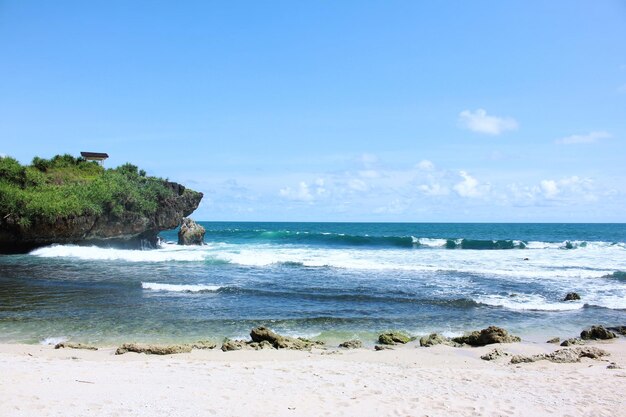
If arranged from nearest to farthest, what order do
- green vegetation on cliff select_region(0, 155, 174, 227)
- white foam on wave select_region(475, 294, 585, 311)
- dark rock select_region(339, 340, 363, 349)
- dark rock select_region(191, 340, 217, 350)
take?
dark rock select_region(191, 340, 217, 350) → dark rock select_region(339, 340, 363, 349) → white foam on wave select_region(475, 294, 585, 311) → green vegetation on cliff select_region(0, 155, 174, 227)

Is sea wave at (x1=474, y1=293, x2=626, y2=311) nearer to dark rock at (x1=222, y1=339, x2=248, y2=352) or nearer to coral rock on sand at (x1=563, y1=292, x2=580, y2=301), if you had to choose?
coral rock on sand at (x1=563, y1=292, x2=580, y2=301)

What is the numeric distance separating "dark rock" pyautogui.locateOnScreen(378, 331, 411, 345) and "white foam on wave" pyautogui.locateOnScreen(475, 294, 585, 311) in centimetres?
645

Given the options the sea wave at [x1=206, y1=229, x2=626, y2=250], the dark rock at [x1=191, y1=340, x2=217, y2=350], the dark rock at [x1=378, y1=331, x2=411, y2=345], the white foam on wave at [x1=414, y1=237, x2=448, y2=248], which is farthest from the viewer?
the white foam on wave at [x1=414, y1=237, x2=448, y2=248]

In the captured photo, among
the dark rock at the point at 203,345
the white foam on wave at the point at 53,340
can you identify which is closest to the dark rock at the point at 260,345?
Answer: the dark rock at the point at 203,345

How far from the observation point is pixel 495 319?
1508cm

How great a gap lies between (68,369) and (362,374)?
5.36 metres

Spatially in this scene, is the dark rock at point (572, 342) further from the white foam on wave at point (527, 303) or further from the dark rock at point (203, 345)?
the dark rock at point (203, 345)

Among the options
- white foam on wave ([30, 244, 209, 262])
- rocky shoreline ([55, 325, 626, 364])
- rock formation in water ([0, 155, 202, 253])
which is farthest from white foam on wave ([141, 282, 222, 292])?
rock formation in water ([0, 155, 202, 253])

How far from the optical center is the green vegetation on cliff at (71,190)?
30.5 meters

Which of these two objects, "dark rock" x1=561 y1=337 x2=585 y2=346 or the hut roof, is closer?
"dark rock" x1=561 y1=337 x2=585 y2=346

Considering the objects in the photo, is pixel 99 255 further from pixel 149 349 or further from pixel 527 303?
pixel 527 303

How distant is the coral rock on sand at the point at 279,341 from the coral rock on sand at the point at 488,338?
3.82m

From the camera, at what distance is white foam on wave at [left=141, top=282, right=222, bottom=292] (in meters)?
19.2

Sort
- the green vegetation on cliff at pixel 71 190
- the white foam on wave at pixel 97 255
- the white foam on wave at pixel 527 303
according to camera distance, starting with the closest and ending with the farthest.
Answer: the white foam on wave at pixel 527 303
the green vegetation on cliff at pixel 71 190
the white foam on wave at pixel 97 255
